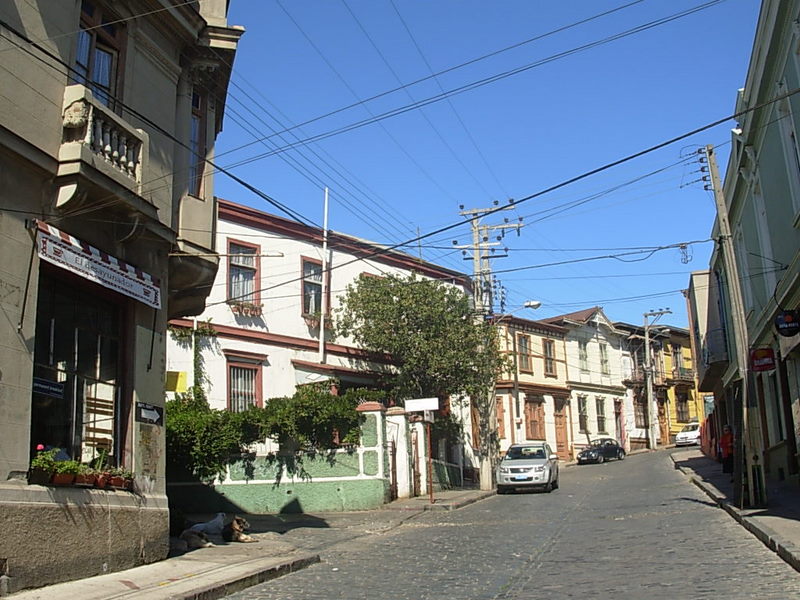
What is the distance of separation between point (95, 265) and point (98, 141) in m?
1.66

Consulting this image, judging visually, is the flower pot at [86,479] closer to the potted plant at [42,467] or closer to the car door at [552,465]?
the potted plant at [42,467]

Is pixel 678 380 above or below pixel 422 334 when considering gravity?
Answer: above

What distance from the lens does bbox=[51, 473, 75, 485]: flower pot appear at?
994 cm

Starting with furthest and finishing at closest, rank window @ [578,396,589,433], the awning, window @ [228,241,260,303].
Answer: window @ [578,396,589,433]
window @ [228,241,260,303]
the awning

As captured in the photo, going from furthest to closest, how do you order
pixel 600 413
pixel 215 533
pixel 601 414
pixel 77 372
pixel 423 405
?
pixel 601 414, pixel 600 413, pixel 423 405, pixel 215 533, pixel 77 372

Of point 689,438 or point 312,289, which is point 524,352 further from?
point 312,289

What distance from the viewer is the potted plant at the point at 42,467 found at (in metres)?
9.65

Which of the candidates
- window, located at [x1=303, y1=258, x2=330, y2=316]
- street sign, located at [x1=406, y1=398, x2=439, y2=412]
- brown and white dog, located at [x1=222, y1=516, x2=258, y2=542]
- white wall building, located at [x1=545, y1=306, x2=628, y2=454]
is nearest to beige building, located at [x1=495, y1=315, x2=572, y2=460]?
white wall building, located at [x1=545, y1=306, x2=628, y2=454]

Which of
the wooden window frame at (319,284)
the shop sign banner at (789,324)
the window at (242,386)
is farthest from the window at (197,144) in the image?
the shop sign banner at (789,324)

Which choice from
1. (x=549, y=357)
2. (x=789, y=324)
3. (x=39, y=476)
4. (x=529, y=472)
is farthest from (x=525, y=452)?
(x=549, y=357)

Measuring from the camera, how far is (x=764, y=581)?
29.8ft

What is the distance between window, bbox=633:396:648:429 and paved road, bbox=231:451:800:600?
129 feet

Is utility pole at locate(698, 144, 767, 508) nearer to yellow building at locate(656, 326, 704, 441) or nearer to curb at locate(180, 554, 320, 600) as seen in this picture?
→ curb at locate(180, 554, 320, 600)

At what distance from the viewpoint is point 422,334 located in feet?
87.9
